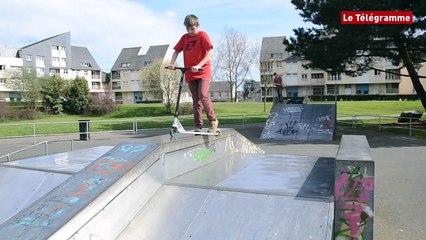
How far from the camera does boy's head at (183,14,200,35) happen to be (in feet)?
18.7

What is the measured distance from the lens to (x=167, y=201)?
387 centimetres

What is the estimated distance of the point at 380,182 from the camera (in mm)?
8078

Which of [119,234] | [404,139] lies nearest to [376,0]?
[404,139]

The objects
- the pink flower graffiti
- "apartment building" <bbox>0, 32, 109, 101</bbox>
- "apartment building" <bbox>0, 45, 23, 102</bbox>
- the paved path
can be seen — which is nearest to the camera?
the pink flower graffiti

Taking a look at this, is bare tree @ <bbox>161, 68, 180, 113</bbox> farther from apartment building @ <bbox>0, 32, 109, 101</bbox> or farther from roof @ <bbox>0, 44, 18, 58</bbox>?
roof @ <bbox>0, 44, 18, 58</bbox>

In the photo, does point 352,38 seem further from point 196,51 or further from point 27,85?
point 27,85

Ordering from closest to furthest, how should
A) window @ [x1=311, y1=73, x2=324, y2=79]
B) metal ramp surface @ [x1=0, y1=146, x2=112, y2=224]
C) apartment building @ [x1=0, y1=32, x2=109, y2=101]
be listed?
metal ramp surface @ [x1=0, y1=146, x2=112, y2=224] → apartment building @ [x1=0, y1=32, x2=109, y2=101] → window @ [x1=311, y1=73, x2=324, y2=79]

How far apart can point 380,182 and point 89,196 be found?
6775 mm

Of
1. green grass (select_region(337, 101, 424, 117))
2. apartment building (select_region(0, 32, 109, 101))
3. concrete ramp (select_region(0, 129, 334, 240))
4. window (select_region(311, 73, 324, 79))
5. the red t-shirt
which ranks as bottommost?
green grass (select_region(337, 101, 424, 117))

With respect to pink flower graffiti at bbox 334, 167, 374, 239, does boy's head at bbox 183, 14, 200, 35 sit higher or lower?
higher

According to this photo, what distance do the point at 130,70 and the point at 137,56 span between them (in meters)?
3.97

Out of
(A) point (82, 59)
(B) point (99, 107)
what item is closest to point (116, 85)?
(A) point (82, 59)

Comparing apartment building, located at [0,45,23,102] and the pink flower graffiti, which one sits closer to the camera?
the pink flower graffiti

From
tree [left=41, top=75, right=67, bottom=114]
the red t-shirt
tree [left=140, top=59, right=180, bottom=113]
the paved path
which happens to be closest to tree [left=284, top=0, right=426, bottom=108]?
the paved path
